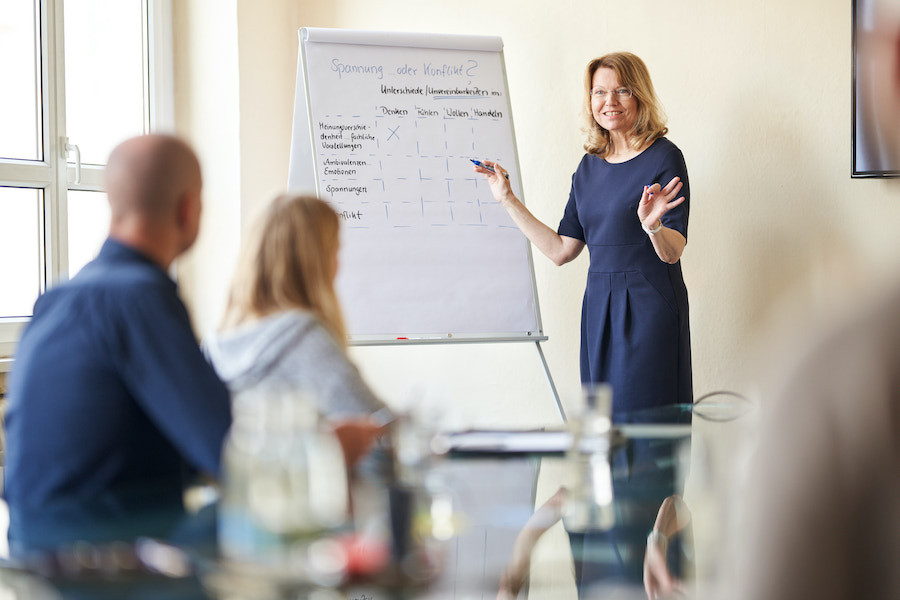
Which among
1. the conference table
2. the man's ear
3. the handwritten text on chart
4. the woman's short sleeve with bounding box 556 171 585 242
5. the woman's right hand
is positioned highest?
the handwritten text on chart

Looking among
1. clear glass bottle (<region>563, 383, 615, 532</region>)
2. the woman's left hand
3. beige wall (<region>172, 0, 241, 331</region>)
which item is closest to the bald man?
clear glass bottle (<region>563, 383, 615, 532</region>)

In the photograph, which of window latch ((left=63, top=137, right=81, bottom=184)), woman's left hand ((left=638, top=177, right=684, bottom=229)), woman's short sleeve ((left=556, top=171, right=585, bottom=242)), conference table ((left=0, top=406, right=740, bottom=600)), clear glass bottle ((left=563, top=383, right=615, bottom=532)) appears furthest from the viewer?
window latch ((left=63, top=137, right=81, bottom=184))

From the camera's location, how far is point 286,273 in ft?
5.73

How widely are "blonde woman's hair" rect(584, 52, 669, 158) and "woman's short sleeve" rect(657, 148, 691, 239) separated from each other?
120mm

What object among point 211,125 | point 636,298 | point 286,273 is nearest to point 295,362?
point 286,273

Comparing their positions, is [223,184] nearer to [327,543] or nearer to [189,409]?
[189,409]

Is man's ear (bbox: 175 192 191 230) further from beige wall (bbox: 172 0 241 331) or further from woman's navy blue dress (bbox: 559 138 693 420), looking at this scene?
beige wall (bbox: 172 0 241 331)

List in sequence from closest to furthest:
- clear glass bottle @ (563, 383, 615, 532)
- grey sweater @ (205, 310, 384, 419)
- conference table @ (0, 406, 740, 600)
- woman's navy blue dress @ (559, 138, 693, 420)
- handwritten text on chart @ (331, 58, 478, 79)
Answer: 1. conference table @ (0, 406, 740, 600)
2. clear glass bottle @ (563, 383, 615, 532)
3. grey sweater @ (205, 310, 384, 419)
4. woman's navy blue dress @ (559, 138, 693, 420)
5. handwritten text on chart @ (331, 58, 478, 79)

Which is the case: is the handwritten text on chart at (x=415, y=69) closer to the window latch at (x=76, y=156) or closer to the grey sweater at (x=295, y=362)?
the window latch at (x=76, y=156)

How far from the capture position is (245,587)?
0.99 m

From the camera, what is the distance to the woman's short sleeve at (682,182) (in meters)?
3.05

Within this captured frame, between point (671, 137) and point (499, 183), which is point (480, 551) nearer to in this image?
point (499, 183)

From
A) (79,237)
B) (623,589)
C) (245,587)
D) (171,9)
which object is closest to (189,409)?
(245,587)

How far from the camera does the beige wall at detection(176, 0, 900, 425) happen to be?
3.27m
